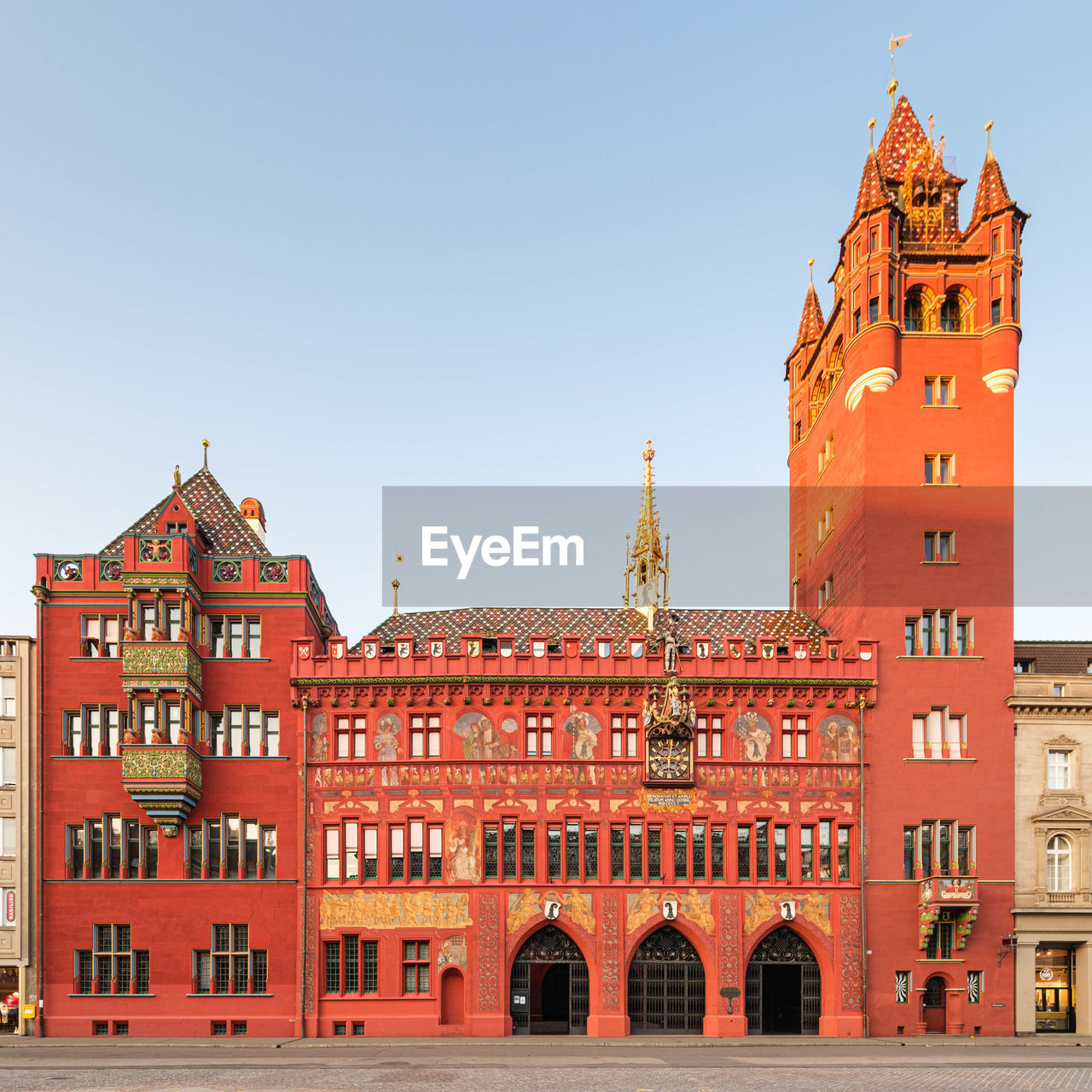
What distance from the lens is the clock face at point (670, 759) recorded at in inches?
2024

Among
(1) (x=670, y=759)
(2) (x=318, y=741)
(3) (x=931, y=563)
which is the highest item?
(3) (x=931, y=563)

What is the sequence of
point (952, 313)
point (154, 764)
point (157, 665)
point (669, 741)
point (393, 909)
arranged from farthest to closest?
point (952, 313) < point (669, 741) < point (393, 909) < point (157, 665) < point (154, 764)

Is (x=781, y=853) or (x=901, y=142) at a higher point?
(x=901, y=142)

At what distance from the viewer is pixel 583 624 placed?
5794 cm

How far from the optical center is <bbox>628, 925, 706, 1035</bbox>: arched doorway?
50.3 m

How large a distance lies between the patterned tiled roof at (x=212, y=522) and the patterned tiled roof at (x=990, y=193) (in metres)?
39.8

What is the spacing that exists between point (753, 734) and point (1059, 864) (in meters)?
15.2

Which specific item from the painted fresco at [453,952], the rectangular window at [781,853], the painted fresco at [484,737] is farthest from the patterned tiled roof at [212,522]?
the rectangular window at [781,853]

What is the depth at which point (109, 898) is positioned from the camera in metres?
50.2

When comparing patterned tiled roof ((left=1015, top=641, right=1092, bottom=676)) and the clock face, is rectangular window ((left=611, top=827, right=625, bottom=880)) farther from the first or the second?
patterned tiled roof ((left=1015, top=641, right=1092, bottom=676))

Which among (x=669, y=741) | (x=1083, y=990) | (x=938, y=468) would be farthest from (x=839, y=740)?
(x=1083, y=990)

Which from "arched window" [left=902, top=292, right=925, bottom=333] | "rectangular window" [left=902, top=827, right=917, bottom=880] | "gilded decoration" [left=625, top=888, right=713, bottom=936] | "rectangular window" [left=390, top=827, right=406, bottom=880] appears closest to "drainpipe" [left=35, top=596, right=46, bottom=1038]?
"rectangular window" [left=390, top=827, right=406, bottom=880]

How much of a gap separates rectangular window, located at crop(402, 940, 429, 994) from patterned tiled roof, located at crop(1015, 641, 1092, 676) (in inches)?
1268

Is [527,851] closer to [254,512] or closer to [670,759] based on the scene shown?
[670,759]
